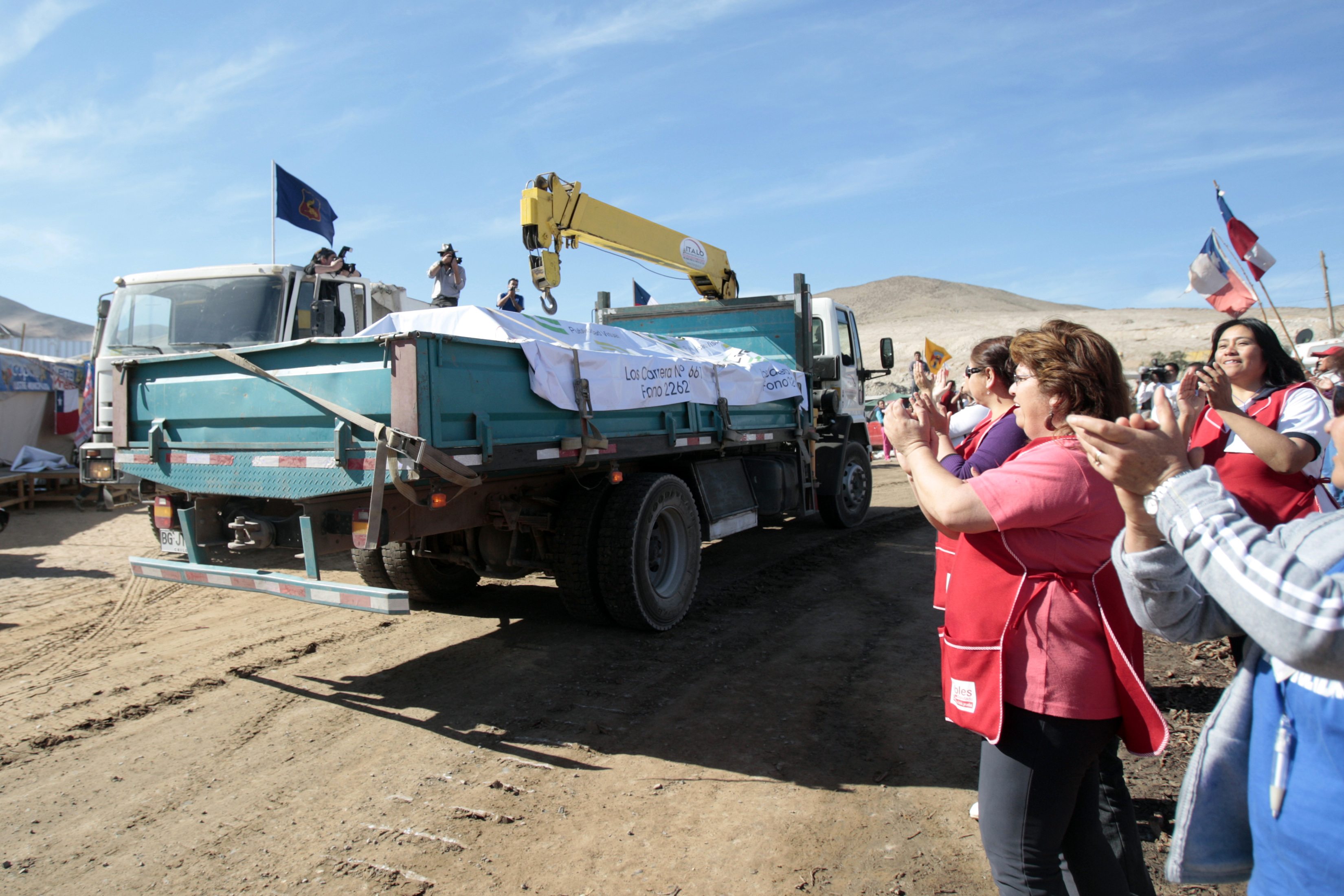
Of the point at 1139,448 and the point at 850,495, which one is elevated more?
the point at 1139,448

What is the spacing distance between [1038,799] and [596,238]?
7.50m

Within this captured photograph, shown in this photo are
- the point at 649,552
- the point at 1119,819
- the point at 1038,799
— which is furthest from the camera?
the point at 649,552

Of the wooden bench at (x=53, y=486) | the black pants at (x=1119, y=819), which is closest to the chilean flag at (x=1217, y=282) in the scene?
the black pants at (x=1119, y=819)

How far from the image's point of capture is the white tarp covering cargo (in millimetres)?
Result: 4934

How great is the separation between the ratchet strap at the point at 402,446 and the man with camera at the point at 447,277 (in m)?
5.18

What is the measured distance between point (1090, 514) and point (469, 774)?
283 cm

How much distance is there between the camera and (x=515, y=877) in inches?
112

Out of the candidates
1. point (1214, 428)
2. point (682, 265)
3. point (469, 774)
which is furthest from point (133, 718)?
point (682, 265)

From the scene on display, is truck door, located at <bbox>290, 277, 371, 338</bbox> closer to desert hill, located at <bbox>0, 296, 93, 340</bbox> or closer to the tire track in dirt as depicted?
the tire track in dirt

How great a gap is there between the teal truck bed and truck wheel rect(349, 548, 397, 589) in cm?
1

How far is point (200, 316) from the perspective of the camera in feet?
25.6

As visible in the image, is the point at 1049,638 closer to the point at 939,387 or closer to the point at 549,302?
the point at 939,387

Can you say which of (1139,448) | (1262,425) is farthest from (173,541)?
(1262,425)

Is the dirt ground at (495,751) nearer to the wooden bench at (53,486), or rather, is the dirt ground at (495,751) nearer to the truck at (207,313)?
the truck at (207,313)
